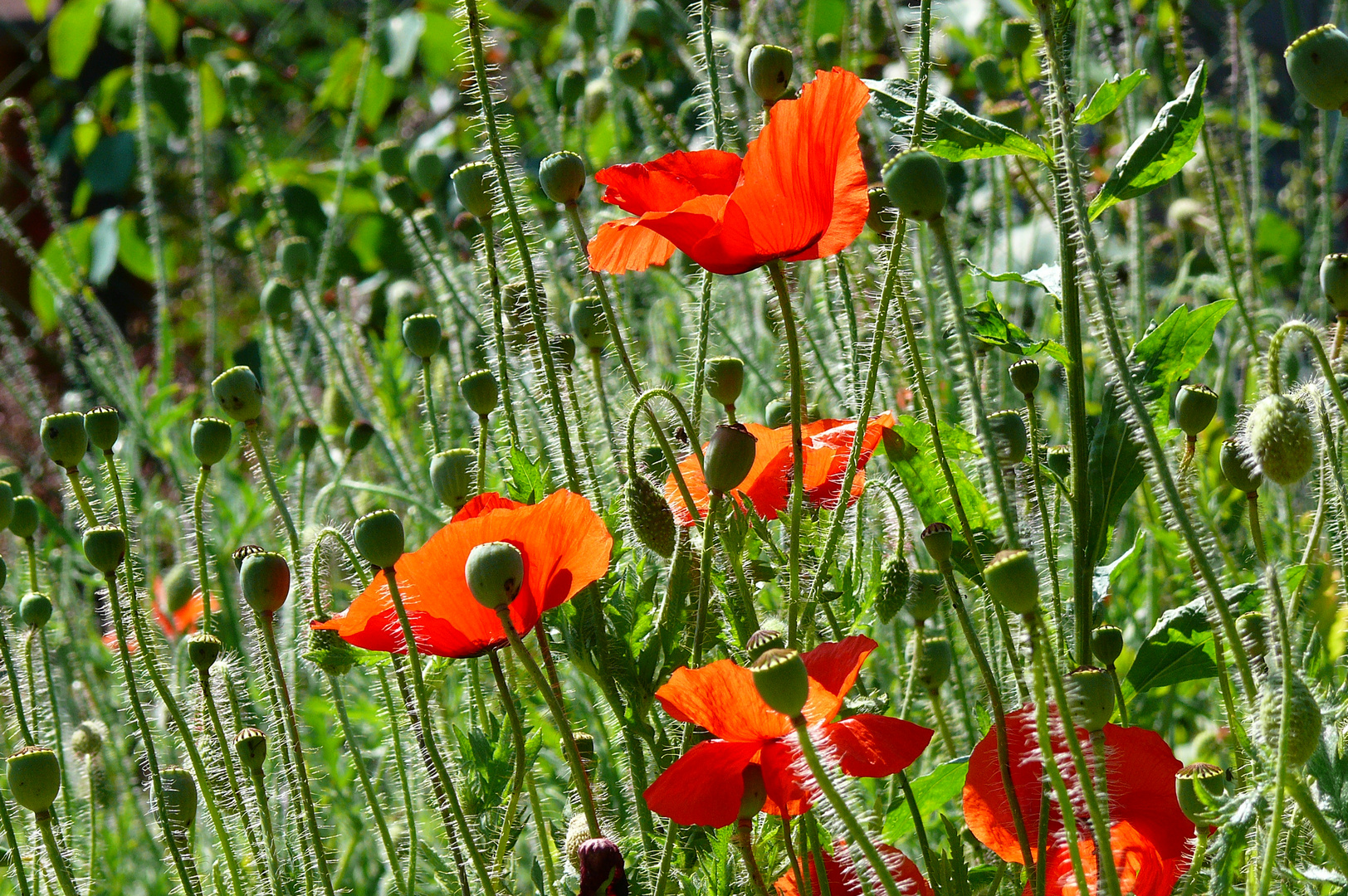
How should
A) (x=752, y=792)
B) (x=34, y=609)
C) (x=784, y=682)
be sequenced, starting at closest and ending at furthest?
(x=784, y=682), (x=752, y=792), (x=34, y=609)

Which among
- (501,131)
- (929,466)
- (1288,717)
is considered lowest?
(1288,717)

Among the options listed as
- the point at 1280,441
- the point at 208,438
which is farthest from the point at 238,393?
the point at 1280,441

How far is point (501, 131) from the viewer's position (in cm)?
60

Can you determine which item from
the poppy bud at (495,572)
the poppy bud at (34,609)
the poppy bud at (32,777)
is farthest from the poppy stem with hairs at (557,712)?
the poppy bud at (34,609)

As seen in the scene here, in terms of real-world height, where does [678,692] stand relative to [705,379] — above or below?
below

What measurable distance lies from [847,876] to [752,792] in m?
0.10

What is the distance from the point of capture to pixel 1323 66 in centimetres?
49

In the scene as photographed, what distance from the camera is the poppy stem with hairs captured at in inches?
18.1

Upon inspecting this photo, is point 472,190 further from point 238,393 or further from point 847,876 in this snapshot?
point 847,876

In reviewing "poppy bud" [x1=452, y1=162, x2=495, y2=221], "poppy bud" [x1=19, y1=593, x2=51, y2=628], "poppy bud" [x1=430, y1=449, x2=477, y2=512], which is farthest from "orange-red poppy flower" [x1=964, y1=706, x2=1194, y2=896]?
"poppy bud" [x1=19, y1=593, x2=51, y2=628]

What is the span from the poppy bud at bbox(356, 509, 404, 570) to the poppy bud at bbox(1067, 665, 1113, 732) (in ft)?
0.82

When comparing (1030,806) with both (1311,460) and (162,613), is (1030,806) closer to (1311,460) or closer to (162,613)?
(1311,460)

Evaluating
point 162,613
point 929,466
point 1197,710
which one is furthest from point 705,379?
point 162,613

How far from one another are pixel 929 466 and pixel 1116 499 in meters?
0.08
